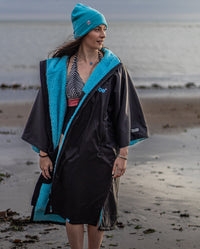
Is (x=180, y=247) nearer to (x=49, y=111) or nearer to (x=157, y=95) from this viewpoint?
(x=49, y=111)

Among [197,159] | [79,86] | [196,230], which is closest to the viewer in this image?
[79,86]

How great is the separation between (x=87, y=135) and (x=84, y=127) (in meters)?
0.06

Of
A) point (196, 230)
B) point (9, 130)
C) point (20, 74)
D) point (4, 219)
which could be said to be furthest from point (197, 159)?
point (20, 74)

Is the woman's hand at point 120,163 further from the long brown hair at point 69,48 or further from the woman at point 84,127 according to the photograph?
the long brown hair at point 69,48

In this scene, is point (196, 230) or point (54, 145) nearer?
point (54, 145)

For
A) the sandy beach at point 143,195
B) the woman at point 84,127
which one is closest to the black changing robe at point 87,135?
the woman at point 84,127

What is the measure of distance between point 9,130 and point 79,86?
6.94m

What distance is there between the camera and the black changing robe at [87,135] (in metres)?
3.23

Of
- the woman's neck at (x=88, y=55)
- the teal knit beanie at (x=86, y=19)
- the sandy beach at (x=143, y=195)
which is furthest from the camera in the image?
the sandy beach at (x=143, y=195)

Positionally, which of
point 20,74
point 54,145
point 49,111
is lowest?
point 20,74

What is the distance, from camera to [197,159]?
7332 mm

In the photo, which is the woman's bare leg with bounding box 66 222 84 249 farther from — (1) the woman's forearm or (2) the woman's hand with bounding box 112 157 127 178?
(1) the woman's forearm

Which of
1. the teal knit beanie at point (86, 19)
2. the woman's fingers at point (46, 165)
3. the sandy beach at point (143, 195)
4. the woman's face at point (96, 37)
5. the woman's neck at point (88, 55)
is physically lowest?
the sandy beach at point (143, 195)

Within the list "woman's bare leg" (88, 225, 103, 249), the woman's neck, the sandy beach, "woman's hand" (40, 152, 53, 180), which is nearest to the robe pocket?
"woman's hand" (40, 152, 53, 180)
